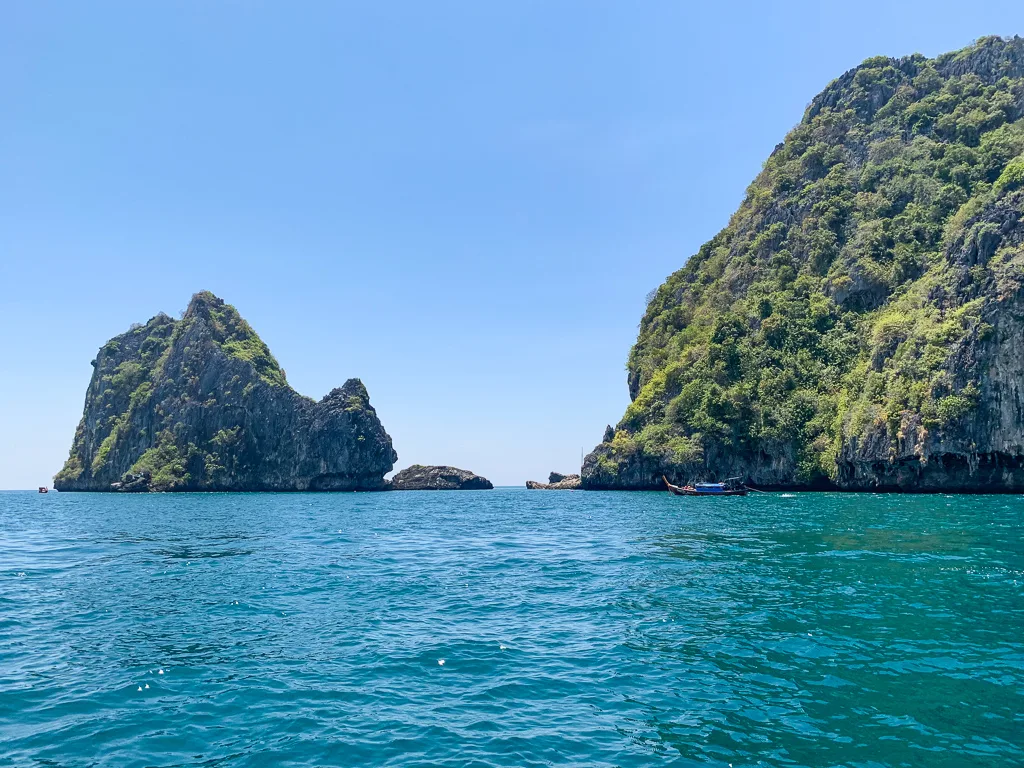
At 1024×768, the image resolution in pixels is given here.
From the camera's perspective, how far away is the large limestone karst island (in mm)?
76188

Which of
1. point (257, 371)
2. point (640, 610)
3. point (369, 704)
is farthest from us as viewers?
point (257, 371)

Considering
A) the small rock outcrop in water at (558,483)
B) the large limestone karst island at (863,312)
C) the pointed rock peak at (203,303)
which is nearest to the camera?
the large limestone karst island at (863,312)

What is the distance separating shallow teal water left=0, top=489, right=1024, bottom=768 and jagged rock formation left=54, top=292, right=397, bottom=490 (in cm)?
12980

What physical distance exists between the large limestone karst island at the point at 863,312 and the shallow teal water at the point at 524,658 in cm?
5563

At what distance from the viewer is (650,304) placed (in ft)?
497

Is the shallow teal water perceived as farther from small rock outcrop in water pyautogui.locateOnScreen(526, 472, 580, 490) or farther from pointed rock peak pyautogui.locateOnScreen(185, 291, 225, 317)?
pointed rock peak pyautogui.locateOnScreen(185, 291, 225, 317)

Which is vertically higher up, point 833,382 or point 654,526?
point 833,382

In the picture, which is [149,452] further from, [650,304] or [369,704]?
[369,704]

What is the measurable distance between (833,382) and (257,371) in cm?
13354

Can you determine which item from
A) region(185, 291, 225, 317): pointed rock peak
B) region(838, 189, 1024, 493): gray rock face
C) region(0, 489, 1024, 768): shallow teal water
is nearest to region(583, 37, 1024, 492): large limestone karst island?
region(838, 189, 1024, 493): gray rock face

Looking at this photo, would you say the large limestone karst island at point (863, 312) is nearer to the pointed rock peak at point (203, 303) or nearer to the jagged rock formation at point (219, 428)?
the jagged rock formation at point (219, 428)

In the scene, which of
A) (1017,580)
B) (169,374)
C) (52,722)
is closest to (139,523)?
(52,722)

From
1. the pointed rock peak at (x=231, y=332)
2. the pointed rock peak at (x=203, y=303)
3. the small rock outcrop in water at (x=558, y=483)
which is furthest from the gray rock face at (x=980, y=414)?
the pointed rock peak at (x=203, y=303)

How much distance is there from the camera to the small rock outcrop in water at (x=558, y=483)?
506ft
